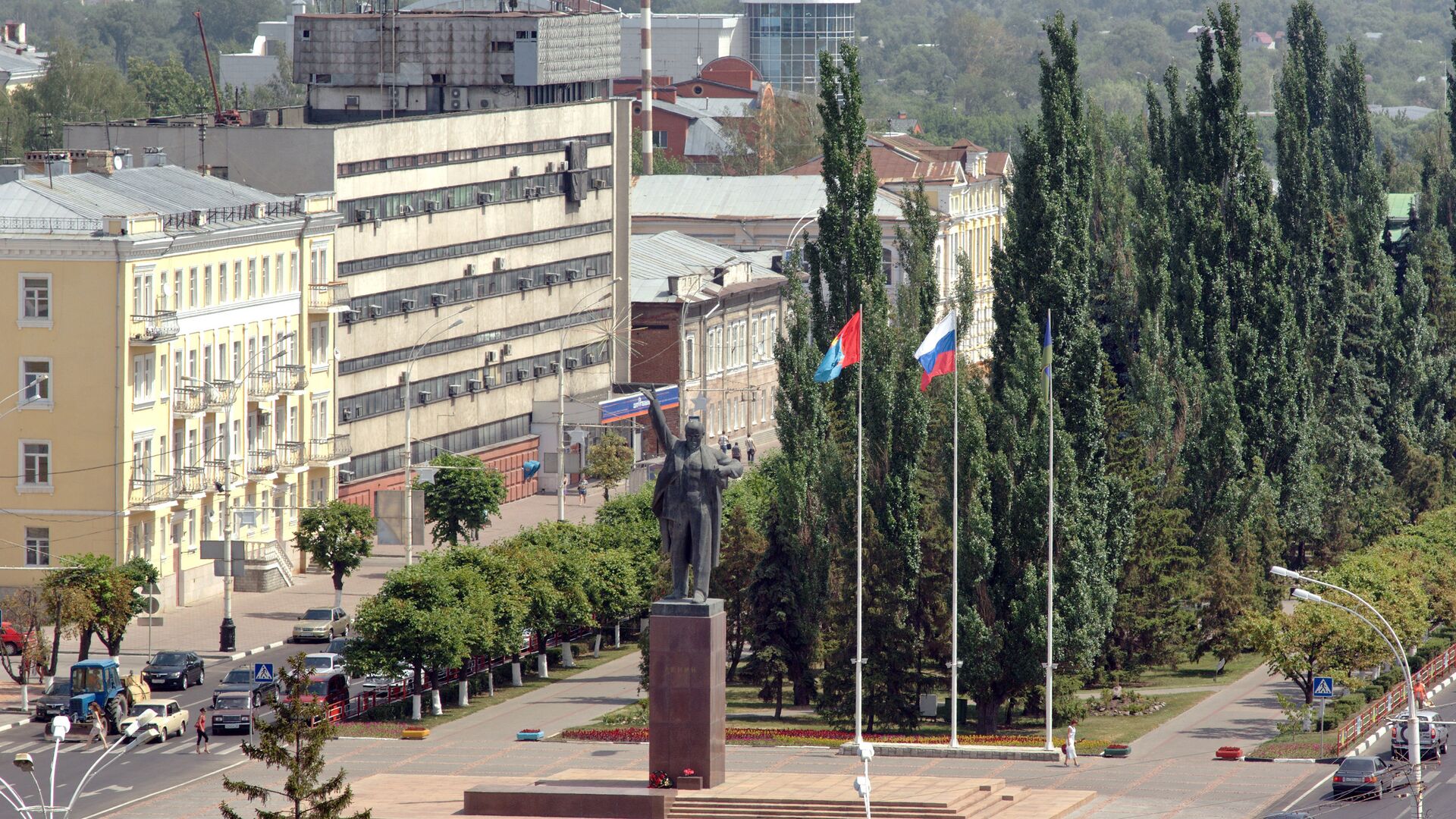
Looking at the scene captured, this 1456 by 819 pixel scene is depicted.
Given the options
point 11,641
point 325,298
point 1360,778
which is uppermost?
point 325,298

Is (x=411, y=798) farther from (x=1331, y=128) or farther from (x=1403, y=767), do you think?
(x=1331, y=128)

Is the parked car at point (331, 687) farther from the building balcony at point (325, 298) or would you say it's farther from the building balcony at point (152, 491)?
the building balcony at point (325, 298)

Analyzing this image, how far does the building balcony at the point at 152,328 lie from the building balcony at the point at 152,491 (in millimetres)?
4615

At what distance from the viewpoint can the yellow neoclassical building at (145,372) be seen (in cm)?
8744

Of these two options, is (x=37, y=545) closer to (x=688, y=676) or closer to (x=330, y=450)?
(x=330, y=450)

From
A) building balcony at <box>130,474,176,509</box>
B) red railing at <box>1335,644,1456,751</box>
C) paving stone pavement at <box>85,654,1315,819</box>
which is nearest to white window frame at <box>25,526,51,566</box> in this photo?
building balcony at <box>130,474,176,509</box>

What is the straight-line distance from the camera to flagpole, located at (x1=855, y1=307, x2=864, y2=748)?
67062 mm

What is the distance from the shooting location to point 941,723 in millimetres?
71938

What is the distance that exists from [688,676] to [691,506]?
11.7 ft

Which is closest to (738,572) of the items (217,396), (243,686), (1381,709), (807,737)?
(807,737)

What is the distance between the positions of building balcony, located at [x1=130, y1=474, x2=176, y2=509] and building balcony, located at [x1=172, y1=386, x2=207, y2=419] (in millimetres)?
2353

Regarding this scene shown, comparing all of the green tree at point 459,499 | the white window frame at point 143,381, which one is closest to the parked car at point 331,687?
the white window frame at point 143,381

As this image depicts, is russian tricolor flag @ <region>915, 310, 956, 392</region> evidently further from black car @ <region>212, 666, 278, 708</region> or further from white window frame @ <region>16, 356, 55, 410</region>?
white window frame @ <region>16, 356, 55, 410</region>

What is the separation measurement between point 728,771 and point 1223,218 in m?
39.1
